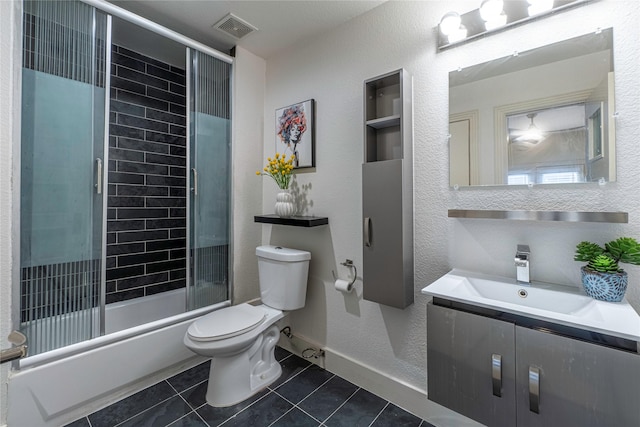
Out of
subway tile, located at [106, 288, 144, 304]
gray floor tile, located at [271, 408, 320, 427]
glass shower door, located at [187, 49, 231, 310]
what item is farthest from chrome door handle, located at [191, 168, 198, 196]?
gray floor tile, located at [271, 408, 320, 427]

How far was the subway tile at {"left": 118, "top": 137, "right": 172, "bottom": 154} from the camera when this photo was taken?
2.36 meters

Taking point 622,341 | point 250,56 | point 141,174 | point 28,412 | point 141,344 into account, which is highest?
point 250,56

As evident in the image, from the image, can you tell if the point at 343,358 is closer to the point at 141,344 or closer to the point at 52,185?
the point at 141,344

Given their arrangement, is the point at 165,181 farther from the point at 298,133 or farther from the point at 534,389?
the point at 534,389

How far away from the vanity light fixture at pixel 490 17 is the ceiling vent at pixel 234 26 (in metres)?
1.31

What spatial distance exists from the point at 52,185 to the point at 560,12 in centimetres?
259

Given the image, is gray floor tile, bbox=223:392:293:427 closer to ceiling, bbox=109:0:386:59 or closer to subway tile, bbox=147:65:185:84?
ceiling, bbox=109:0:386:59

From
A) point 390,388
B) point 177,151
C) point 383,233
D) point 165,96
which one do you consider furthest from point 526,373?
point 165,96

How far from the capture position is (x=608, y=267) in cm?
105

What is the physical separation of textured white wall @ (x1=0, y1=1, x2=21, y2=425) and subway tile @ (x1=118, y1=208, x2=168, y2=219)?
3.18ft

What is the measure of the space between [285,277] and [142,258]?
138 cm

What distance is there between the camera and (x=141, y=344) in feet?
5.86

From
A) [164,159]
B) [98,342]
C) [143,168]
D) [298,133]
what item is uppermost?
[298,133]

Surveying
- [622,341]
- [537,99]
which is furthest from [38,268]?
[537,99]
